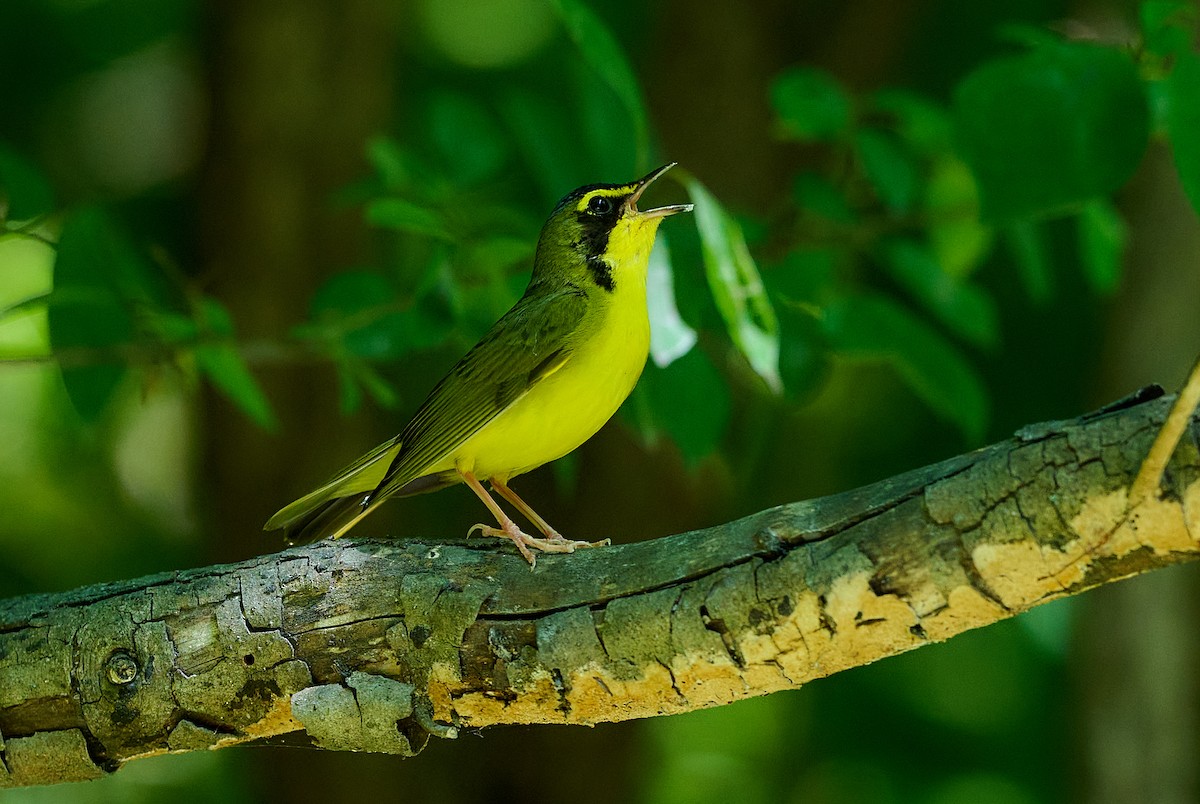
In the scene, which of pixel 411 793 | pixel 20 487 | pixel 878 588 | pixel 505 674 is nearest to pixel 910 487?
pixel 878 588

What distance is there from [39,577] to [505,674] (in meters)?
6.59

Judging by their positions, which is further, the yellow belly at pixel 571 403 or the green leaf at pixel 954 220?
the green leaf at pixel 954 220

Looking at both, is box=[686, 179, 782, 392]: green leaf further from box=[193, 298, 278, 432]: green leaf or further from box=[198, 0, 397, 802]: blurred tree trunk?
box=[198, 0, 397, 802]: blurred tree trunk

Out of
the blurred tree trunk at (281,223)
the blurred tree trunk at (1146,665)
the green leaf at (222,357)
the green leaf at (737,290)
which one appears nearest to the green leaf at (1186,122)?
the green leaf at (737,290)

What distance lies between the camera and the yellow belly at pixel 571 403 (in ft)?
13.9

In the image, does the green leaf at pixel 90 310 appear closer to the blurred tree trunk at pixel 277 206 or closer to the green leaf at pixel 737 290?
the green leaf at pixel 737 290

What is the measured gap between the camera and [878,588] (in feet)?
9.21

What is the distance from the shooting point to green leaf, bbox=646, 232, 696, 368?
143 inches

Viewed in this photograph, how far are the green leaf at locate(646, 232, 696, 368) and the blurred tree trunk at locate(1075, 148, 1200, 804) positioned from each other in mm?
4015

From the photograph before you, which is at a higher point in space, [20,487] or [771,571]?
[20,487]

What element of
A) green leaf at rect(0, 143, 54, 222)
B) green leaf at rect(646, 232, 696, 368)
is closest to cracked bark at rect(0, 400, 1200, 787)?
green leaf at rect(646, 232, 696, 368)

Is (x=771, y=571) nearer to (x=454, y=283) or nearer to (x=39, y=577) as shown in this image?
(x=454, y=283)

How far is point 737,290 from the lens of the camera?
145 inches

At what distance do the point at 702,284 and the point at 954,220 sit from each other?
4.78 ft
